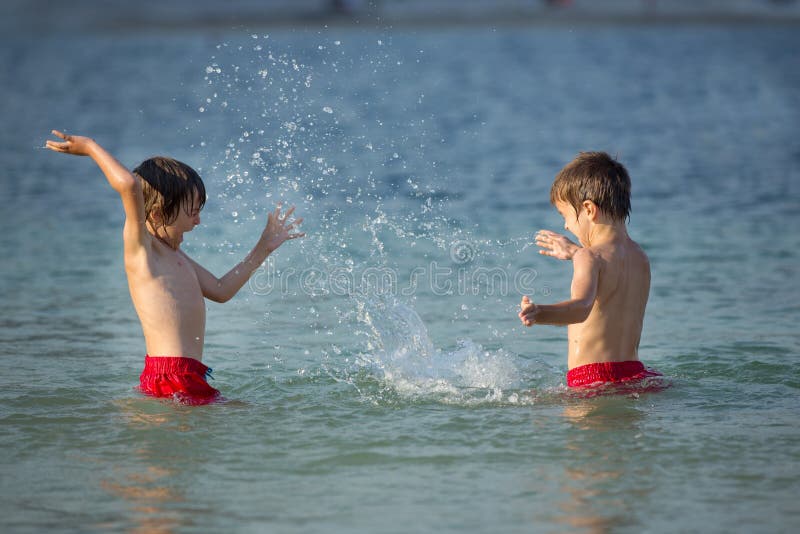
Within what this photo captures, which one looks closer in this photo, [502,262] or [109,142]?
[502,262]

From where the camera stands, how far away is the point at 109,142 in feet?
55.6

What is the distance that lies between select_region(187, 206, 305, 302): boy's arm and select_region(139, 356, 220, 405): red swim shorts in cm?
41

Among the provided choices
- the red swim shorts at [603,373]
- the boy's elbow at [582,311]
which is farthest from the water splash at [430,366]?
the boy's elbow at [582,311]

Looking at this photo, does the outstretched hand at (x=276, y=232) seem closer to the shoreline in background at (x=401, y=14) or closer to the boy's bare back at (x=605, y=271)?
the boy's bare back at (x=605, y=271)

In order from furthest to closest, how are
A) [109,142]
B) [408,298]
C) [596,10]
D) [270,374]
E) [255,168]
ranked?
[596,10] → [109,142] → [255,168] → [408,298] → [270,374]

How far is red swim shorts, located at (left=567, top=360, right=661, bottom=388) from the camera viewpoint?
16.9 ft

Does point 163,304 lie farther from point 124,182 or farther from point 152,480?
point 152,480

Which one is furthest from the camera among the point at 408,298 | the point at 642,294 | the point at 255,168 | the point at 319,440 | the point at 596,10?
the point at 596,10

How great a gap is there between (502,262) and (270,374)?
345 cm

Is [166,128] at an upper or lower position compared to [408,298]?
upper

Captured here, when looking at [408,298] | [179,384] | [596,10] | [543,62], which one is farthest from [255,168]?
[596,10]

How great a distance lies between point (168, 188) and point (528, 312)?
1.71m

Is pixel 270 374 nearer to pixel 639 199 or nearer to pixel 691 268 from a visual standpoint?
pixel 691 268

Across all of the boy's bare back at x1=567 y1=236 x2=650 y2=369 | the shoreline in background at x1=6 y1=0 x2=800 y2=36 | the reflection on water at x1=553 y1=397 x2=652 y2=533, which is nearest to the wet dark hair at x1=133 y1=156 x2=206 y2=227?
the boy's bare back at x1=567 y1=236 x2=650 y2=369
